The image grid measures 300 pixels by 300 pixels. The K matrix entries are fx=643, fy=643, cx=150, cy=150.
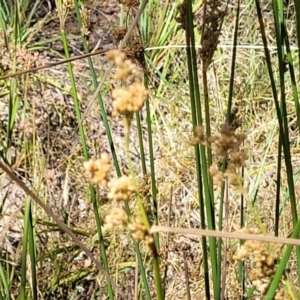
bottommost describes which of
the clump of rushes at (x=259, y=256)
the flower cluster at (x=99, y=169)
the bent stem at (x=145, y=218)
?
the clump of rushes at (x=259, y=256)

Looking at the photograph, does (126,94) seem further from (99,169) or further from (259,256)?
(259,256)

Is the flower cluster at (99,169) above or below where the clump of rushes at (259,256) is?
above

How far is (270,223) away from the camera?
1747 millimetres

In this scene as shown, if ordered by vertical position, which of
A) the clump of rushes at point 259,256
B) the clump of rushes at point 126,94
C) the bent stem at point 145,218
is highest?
the clump of rushes at point 126,94

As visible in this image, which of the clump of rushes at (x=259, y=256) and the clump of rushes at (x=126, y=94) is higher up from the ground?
the clump of rushes at (x=126, y=94)

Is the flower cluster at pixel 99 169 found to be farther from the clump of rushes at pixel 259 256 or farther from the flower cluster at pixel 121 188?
the clump of rushes at pixel 259 256

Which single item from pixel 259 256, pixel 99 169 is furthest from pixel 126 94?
pixel 259 256

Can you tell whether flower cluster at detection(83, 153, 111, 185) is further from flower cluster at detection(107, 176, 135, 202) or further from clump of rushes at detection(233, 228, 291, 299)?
clump of rushes at detection(233, 228, 291, 299)

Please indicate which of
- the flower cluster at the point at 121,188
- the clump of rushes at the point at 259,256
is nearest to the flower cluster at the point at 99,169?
the flower cluster at the point at 121,188

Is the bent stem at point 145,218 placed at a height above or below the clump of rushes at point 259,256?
above

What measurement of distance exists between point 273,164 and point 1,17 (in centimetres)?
98

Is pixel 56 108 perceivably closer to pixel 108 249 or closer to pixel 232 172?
pixel 108 249

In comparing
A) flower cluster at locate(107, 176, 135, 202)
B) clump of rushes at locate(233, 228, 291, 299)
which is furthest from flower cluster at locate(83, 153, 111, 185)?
clump of rushes at locate(233, 228, 291, 299)

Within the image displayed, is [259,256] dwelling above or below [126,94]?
below
